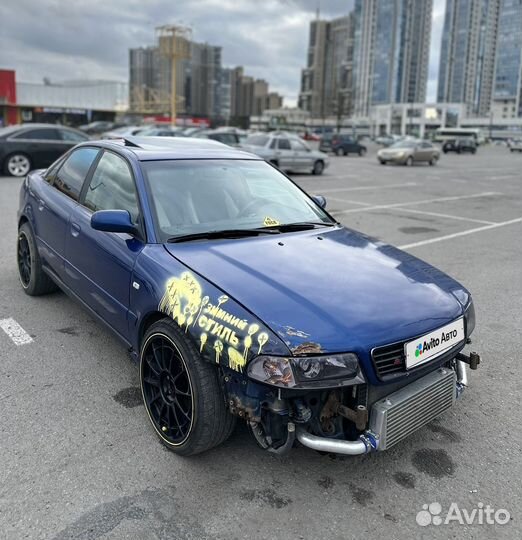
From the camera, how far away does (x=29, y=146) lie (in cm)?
1512

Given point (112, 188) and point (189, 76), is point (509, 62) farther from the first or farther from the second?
point (112, 188)

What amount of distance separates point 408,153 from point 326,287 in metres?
27.3

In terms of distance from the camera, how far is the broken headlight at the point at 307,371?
2383 millimetres

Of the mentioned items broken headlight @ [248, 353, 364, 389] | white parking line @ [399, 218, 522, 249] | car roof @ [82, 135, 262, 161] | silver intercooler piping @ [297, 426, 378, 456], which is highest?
car roof @ [82, 135, 262, 161]

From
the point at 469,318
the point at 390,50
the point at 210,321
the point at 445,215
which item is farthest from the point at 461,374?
the point at 390,50

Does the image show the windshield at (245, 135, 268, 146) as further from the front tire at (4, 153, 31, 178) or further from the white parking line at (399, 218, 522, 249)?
the white parking line at (399, 218, 522, 249)

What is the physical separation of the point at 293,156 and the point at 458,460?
1744 centimetres

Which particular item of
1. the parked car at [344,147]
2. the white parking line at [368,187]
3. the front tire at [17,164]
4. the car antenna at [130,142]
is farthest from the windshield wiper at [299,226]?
the parked car at [344,147]

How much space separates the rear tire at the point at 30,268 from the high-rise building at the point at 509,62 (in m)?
161

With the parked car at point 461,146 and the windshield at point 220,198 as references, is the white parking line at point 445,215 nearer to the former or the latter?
the windshield at point 220,198

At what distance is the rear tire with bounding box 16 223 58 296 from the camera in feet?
16.4

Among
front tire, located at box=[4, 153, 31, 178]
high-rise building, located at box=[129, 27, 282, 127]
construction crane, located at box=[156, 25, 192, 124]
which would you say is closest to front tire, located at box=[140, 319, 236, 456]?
front tire, located at box=[4, 153, 31, 178]

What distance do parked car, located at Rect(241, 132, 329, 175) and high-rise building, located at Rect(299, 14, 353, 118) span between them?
12051 cm

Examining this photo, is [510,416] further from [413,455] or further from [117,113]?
[117,113]
